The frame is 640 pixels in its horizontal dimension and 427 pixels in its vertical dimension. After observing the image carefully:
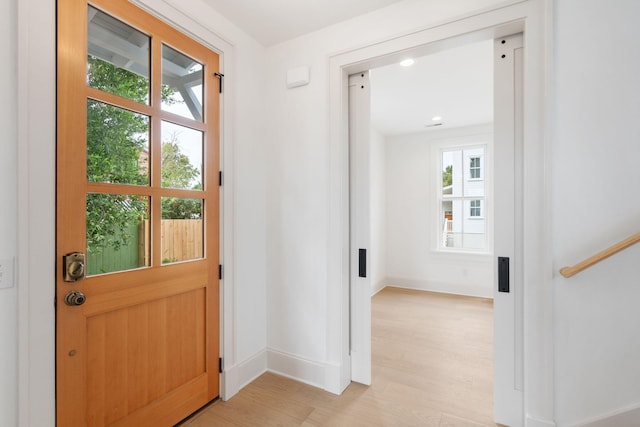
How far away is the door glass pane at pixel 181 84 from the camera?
5.96 ft

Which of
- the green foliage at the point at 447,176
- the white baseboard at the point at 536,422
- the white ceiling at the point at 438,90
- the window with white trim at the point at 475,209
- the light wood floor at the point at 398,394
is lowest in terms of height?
the light wood floor at the point at 398,394

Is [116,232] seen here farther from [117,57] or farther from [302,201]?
[302,201]

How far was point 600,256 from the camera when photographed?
4.76ft

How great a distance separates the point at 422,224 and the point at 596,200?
377 cm

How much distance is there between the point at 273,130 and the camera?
2.47 meters

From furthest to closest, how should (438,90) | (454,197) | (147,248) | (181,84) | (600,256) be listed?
(454,197), (438,90), (181,84), (147,248), (600,256)

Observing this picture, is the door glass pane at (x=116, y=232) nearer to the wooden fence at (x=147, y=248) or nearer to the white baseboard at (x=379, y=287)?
the wooden fence at (x=147, y=248)

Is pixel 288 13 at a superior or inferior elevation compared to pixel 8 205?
superior

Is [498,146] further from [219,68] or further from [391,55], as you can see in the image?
[219,68]

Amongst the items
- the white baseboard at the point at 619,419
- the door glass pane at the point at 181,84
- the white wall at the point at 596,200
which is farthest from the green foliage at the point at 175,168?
the white baseboard at the point at 619,419

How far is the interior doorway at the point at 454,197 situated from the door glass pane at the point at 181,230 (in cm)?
116

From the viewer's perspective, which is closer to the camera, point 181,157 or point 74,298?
point 74,298

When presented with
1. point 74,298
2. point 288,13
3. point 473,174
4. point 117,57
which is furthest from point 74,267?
point 473,174

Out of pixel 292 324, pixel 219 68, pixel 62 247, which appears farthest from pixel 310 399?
pixel 219 68
